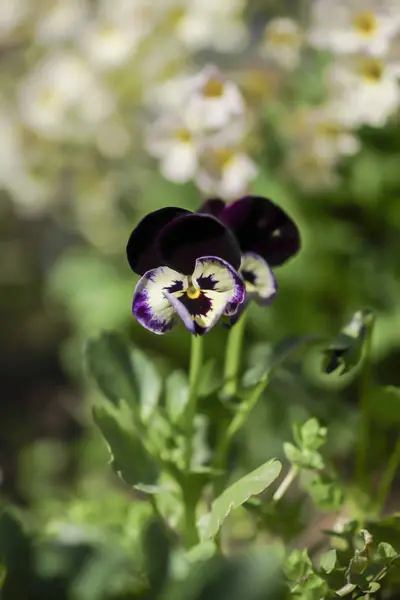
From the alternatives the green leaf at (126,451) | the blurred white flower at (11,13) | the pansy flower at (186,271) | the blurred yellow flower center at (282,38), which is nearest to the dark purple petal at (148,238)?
the pansy flower at (186,271)

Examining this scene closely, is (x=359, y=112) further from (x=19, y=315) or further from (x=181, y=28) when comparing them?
(x=19, y=315)

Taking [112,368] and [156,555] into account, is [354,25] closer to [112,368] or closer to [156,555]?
[112,368]

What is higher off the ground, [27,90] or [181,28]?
[181,28]

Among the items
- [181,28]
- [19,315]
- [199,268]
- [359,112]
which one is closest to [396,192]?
[359,112]

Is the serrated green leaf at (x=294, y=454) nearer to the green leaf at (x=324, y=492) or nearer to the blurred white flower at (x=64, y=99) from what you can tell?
the green leaf at (x=324, y=492)

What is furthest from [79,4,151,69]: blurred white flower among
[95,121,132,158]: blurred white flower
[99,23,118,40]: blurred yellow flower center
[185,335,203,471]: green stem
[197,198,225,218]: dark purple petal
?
[185,335,203,471]: green stem

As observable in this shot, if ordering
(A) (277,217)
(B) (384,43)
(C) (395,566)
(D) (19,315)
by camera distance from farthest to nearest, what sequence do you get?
(D) (19,315), (B) (384,43), (A) (277,217), (C) (395,566)

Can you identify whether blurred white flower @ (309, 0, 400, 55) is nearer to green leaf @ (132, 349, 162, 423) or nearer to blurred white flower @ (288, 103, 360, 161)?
blurred white flower @ (288, 103, 360, 161)
